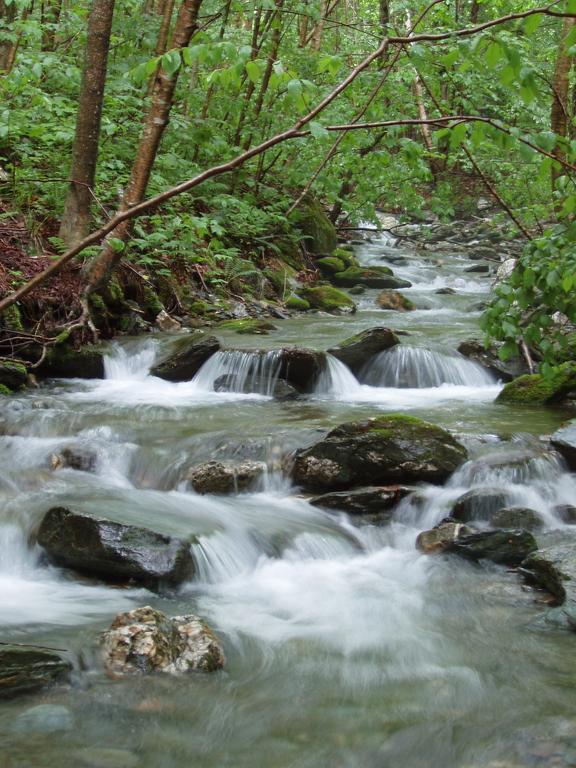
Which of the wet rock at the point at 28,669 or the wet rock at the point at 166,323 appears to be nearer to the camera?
the wet rock at the point at 28,669

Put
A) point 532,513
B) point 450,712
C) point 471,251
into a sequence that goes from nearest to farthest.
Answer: point 450,712 → point 532,513 → point 471,251

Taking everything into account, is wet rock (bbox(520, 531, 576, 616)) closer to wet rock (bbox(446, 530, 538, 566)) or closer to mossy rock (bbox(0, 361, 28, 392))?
wet rock (bbox(446, 530, 538, 566))

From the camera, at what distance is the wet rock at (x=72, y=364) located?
32.7ft

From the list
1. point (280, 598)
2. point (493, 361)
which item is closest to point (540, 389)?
point (493, 361)

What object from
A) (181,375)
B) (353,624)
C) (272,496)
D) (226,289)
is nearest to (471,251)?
(226,289)

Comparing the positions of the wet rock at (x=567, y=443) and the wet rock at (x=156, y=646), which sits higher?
the wet rock at (x=567, y=443)

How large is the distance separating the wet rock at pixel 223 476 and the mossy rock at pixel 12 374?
11.0 ft

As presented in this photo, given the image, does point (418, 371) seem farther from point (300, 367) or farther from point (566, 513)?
point (566, 513)

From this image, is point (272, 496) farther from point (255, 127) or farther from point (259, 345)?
point (255, 127)

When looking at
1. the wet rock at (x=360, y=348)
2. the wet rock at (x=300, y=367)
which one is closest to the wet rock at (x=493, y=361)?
the wet rock at (x=360, y=348)

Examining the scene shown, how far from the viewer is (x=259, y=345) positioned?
1106 cm

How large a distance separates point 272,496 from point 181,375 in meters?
4.04

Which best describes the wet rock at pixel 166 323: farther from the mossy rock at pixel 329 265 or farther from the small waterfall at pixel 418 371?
the mossy rock at pixel 329 265

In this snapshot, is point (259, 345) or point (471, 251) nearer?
point (259, 345)
